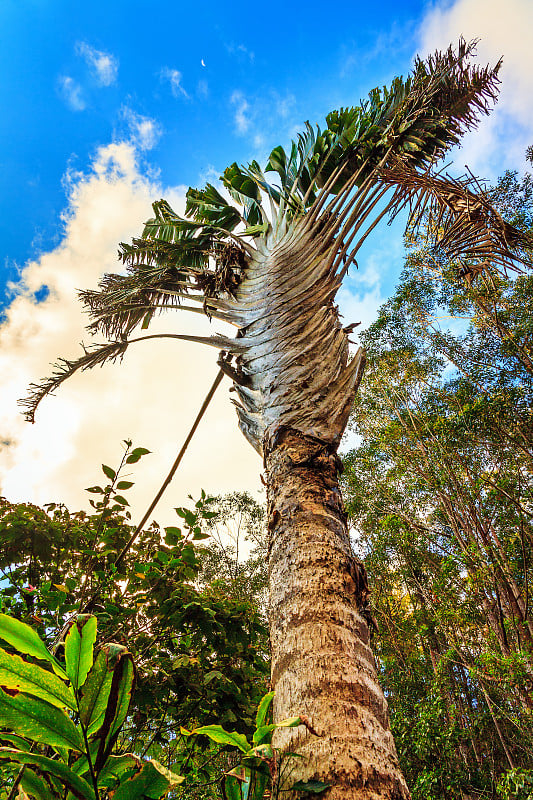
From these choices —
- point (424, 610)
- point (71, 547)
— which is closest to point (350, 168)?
point (71, 547)

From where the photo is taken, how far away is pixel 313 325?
6.55ft

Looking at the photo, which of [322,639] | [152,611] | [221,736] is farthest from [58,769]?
[152,611]

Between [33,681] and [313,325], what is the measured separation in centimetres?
173

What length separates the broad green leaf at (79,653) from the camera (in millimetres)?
520

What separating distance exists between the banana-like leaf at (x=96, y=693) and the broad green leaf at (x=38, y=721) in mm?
22

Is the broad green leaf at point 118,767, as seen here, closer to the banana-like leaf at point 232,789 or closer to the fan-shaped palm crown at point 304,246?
the banana-like leaf at point 232,789

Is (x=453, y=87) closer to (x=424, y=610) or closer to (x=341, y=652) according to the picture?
(x=341, y=652)

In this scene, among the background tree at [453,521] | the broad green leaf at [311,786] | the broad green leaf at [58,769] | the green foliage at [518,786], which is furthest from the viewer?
the background tree at [453,521]

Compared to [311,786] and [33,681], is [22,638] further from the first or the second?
[311,786]

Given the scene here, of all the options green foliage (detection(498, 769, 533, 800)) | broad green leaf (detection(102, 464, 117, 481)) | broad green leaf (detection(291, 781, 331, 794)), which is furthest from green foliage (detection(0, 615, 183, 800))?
green foliage (detection(498, 769, 533, 800))

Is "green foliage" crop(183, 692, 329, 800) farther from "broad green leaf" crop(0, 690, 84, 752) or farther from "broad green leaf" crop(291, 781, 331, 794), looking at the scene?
"broad green leaf" crop(0, 690, 84, 752)

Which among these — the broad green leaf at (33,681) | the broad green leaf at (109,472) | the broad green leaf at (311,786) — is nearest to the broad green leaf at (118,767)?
the broad green leaf at (33,681)

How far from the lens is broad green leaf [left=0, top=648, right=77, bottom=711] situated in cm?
47

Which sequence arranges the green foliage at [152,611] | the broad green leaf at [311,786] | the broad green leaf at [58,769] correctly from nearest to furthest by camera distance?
the broad green leaf at [58,769]
the broad green leaf at [311,786]
the green foliage at [152,611]
